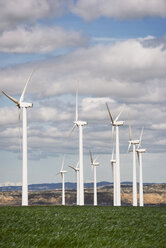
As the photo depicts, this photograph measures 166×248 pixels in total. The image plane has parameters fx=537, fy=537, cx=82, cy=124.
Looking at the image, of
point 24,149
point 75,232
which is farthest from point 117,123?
point 75,232

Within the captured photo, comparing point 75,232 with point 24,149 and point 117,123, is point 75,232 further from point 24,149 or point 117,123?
point 117,123

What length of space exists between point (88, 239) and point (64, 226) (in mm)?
5496

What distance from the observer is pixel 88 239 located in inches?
1352

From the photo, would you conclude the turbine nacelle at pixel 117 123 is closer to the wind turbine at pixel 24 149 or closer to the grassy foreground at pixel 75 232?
the wind turbine at pixel 24 149

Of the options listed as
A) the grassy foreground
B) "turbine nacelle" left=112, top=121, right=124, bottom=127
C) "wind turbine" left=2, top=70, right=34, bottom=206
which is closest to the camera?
the grassy foreground

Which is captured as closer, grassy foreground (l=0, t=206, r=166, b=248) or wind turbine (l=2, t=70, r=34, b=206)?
grassy foreground (l=0, t=206, r=166, b=248)

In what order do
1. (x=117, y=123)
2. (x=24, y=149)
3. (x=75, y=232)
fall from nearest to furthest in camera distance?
1. (x=75, y=232)
2. (x=24, y=149)
3. (x=117, y=123)

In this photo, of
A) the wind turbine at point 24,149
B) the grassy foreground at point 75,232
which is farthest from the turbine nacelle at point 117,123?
the grassy foreground at point 75,232

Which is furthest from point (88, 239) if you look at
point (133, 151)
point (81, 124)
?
point (133, 151)

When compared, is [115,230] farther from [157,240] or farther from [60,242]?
[60,242]

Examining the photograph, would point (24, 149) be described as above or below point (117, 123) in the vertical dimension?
below

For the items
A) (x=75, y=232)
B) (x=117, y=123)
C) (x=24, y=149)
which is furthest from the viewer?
(x=117, y=123)

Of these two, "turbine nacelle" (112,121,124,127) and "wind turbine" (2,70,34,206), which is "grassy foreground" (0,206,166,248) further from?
"turbine nacelle" (112,121,124,127)

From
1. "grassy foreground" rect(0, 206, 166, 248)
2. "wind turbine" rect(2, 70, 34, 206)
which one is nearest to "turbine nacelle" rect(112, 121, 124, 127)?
"wind turbine" rect(2, 70, 34, 206)
